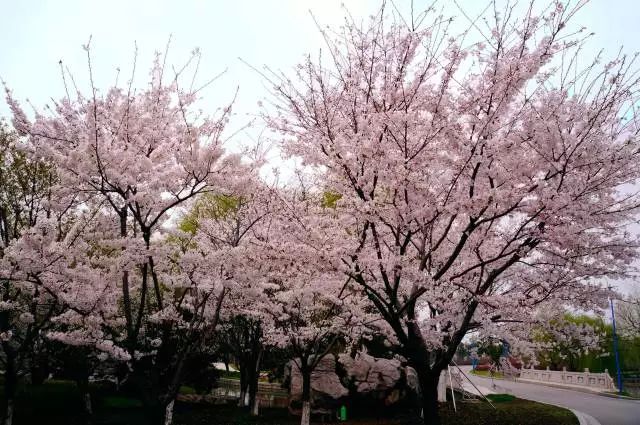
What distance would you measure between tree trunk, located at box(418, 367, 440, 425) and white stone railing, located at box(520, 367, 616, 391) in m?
27.6

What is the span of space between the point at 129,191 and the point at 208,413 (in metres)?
13.7

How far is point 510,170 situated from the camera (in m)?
7.59

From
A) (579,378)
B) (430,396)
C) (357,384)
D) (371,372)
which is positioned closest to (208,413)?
(357,384)

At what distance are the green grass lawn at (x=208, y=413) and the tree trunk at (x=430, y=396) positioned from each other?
7.70m

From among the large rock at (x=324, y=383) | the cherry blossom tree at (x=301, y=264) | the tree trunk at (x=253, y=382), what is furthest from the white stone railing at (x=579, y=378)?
the cherry blossom tree at (x=301, y=264)

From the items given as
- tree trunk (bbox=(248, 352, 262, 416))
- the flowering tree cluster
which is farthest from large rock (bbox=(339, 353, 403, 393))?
the flowering tree cluster

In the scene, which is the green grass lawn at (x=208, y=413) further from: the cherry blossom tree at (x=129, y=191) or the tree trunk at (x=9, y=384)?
the cherry blossom tree at (x=129, y=191)

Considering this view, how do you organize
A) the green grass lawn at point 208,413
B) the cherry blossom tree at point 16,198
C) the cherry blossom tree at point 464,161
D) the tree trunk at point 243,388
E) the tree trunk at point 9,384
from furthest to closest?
the tree trunk at point 243,388 < the green grass lawn at point 208,413 < the cherry blossom tree at point 16,198 < the tree trunk at point 9,384 < the cherry blossom tree at point 464,161

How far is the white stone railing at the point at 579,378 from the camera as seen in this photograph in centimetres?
2882

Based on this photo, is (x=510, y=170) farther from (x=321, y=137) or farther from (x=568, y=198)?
(x=321, y=137)

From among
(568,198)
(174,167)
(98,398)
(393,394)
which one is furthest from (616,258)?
(98,398)

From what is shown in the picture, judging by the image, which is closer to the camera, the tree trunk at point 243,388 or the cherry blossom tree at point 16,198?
the cherry blossom tree at point 16,198

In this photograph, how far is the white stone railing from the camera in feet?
94.6

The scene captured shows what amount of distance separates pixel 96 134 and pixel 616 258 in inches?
381
